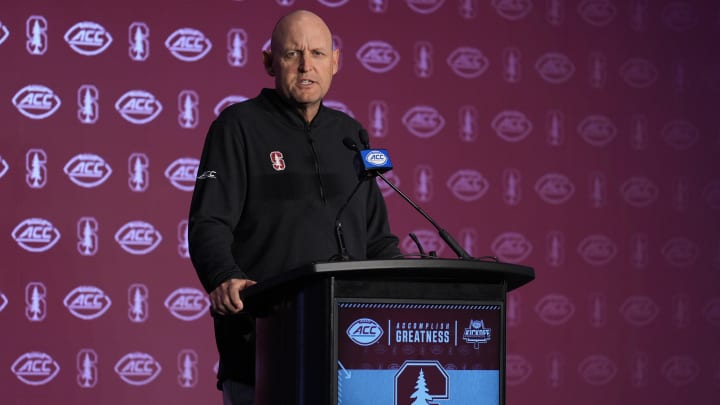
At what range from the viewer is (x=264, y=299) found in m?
1.99

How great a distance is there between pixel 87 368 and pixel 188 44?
1666mm

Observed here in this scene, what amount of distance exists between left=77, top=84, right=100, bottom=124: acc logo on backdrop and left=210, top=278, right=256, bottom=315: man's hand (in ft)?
9.99

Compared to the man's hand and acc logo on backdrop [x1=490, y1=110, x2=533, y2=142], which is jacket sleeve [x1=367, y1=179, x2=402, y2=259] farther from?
acc logo on backdrop [x1=490, y1=110, x2=533, y2=142]

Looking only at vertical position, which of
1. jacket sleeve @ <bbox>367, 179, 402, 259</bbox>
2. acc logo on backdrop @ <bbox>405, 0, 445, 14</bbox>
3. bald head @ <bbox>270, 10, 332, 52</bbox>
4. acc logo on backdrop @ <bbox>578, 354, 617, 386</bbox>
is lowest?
acc logo on backdrop @ <bbox>578, 354, 617, 386</bbox>

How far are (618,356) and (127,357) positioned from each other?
2.60 meters

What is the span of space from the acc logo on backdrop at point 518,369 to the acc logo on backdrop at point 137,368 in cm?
183

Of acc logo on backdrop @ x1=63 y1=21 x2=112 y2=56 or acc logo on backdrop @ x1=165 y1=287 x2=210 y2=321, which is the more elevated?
acc logo on backdrop @ x1=63 y1=21 x2=112 y2=56

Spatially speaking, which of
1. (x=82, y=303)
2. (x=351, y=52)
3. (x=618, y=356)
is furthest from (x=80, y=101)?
(x=618, y=356)

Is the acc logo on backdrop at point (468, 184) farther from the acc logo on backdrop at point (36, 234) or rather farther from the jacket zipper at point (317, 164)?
the jacket zipper at point (317, 164)

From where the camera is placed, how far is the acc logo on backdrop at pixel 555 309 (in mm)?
5285

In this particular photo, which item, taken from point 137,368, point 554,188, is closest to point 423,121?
point 554,188

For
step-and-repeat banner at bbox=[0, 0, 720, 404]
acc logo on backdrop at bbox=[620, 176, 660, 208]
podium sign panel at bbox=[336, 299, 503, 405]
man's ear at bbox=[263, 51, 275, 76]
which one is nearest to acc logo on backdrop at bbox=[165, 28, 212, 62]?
step-and-repeat banner at bbox=[0, 0, 720, 404]

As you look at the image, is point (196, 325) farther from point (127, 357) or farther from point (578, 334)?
point (578, 334)

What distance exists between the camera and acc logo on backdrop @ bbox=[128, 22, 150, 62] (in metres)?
4.88
